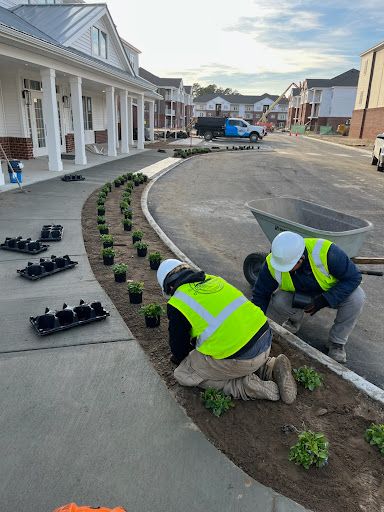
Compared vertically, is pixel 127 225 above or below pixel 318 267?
below

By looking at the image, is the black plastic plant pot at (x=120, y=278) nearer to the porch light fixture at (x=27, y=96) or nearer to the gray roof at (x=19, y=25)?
the gray roof at (x=19, y=25)

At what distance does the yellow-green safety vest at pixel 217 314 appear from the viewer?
2.98 m

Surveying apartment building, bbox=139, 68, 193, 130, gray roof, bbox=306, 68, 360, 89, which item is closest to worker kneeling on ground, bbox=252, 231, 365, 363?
apartment building, bbox=139, 68, 193, 130

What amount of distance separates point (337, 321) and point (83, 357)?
102 inches

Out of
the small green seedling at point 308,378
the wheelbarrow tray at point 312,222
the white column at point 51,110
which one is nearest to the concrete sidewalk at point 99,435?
the small green seedling at point 308,378

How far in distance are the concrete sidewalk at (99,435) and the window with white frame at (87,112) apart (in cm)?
2067

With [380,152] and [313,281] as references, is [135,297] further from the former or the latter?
[380,152]

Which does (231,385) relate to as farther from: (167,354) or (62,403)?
(62,403)

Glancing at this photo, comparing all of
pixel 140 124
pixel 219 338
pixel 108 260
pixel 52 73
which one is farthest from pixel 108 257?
pixel 140 124

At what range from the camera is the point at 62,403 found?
3182 mm

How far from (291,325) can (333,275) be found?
947 millimetres

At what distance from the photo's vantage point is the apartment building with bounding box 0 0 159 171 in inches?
499

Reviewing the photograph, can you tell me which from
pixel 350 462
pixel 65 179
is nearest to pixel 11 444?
pixel 350 462

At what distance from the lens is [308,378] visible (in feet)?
11.6
